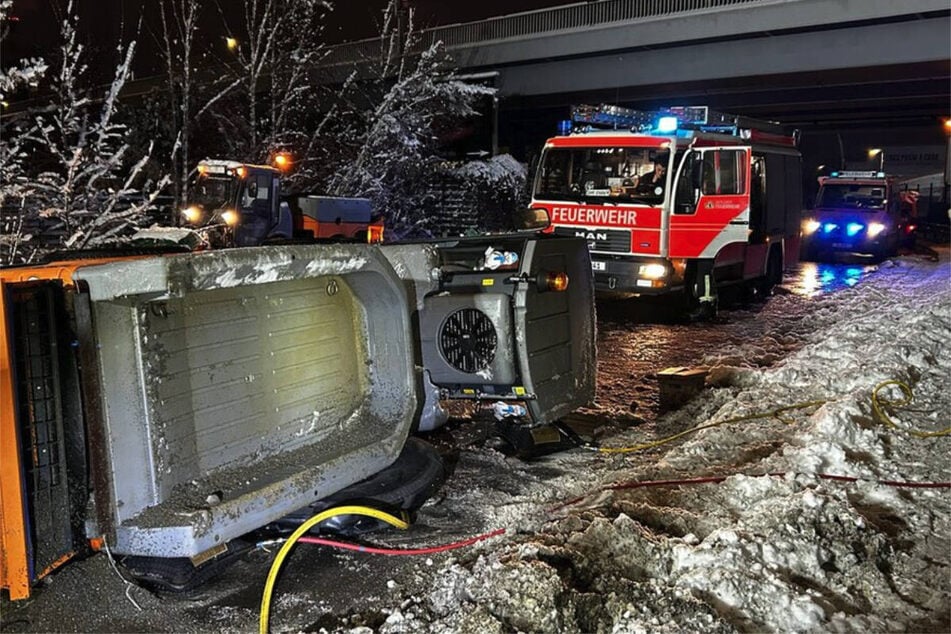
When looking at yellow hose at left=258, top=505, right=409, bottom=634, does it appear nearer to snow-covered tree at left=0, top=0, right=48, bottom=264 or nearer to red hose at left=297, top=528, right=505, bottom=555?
red hose at left=297, top=528, right=505, bottom=555

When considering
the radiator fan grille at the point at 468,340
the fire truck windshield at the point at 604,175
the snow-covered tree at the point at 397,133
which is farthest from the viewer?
the snow-covered tree at the point at 397,133

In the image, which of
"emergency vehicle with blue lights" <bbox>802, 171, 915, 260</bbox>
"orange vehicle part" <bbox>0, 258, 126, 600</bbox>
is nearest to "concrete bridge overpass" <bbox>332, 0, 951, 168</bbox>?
"emergency vehicle with blue lights" <bbox>802, 171, 915, 260</bbox>

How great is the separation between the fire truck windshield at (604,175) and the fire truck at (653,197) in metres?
0.02

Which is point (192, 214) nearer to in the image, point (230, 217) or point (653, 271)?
point (230, 217)

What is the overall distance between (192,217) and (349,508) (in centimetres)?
1533

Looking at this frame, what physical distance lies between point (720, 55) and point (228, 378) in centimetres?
2461

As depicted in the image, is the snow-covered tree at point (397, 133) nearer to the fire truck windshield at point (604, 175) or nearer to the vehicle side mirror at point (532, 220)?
the fire truck windshield at point (604, 175)

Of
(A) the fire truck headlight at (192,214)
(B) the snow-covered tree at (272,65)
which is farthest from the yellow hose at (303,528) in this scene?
(B) the snow-covered tree at (272,65)

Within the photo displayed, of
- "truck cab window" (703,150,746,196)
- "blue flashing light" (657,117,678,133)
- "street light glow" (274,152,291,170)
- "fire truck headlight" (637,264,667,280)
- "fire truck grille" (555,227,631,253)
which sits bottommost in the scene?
"fire truck headlight" (637,264,667,280)

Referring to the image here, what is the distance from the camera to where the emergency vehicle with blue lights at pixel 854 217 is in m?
23.2

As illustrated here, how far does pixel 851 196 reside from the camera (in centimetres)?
2361

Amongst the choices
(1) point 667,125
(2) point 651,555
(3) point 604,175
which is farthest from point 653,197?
(2) point 651,555

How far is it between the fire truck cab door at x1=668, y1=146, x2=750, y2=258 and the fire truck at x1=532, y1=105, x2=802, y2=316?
2 cm

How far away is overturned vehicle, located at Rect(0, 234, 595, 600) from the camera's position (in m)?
3.02
